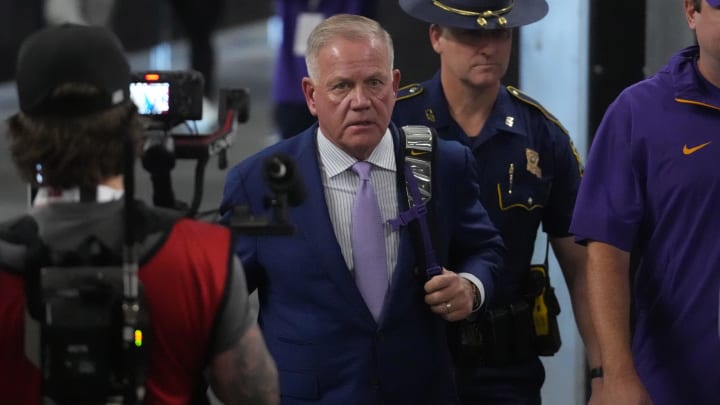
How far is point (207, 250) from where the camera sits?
2795 mm

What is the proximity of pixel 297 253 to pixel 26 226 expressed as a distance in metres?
0.94

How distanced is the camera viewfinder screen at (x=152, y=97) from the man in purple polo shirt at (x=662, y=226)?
97cm

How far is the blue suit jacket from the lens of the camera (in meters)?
3.57

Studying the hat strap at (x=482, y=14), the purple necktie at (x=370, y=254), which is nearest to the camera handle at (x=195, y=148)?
the purple necktie at (x=370, y=254)

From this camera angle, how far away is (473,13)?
14.4 feet

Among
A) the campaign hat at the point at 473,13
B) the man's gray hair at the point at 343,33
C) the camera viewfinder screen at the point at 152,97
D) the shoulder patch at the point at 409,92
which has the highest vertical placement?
the man's gray hair at the point at 343,33

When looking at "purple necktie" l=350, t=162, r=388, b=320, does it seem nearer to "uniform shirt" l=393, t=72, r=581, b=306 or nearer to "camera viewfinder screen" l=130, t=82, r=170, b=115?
"camera viewfinder screen" l=130, t=82, r=170, b=115

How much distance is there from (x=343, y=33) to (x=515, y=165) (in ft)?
2.72

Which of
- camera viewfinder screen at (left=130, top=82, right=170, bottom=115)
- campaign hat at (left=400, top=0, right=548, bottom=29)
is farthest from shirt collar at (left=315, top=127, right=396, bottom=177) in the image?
campaign hat at (left=400, top=0, right=548, bottom=29)

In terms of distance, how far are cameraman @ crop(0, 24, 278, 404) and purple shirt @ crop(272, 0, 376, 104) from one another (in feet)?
13.4

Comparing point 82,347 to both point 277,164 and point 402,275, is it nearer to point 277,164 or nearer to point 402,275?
point 277,164

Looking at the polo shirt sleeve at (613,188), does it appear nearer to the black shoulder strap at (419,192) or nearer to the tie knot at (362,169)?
the black shoulder strap at (419,192)

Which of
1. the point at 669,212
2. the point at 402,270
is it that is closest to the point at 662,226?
the point at 669,212

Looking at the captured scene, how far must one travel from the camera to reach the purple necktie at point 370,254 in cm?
361
